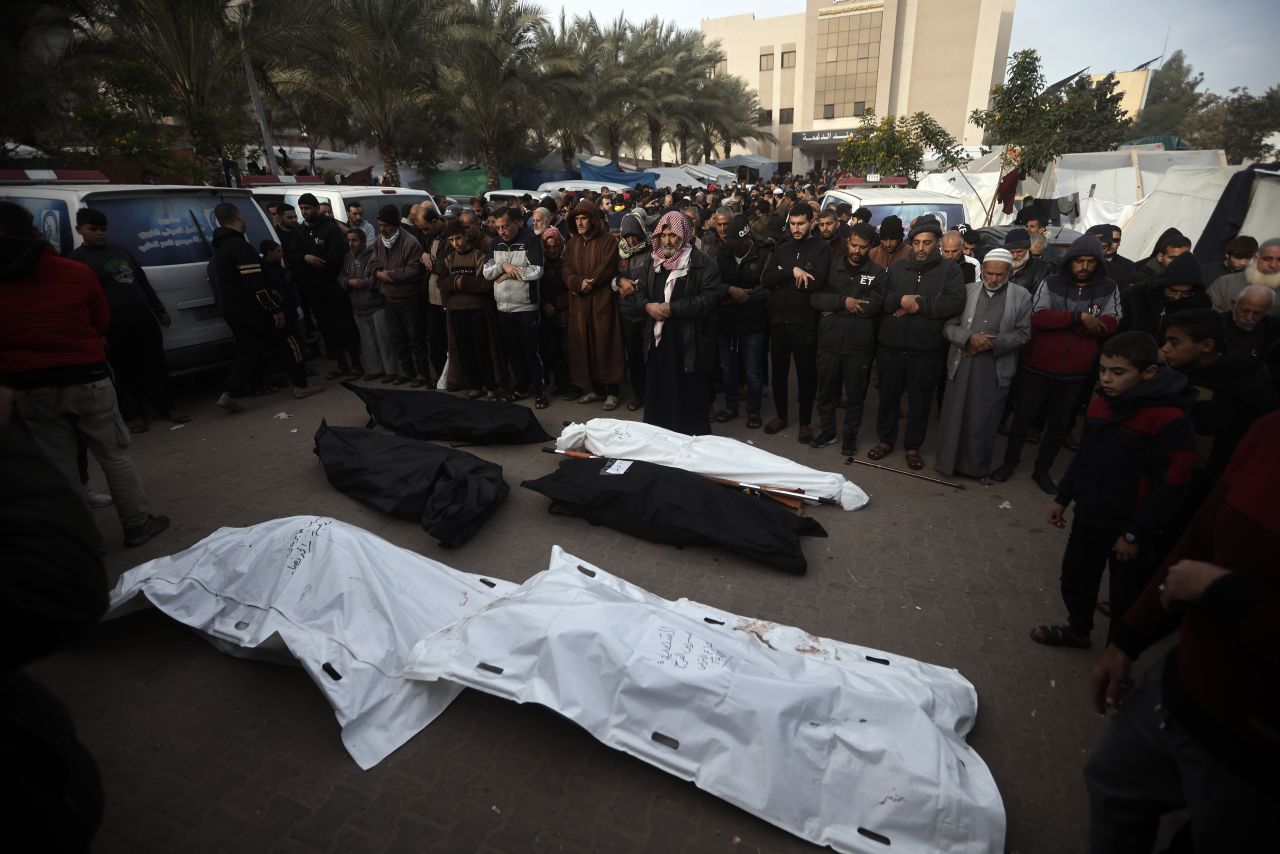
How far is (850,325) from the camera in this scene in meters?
5.37

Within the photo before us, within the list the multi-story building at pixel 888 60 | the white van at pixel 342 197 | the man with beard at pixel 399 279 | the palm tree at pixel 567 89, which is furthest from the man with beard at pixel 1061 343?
the multi-story building at pixel 888 60

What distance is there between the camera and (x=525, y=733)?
276cm

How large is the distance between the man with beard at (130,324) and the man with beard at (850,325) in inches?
244

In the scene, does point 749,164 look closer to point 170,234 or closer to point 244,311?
point 244,311

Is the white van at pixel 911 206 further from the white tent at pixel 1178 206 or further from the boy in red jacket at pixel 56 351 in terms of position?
the boy in red jacket at pixel 56 351

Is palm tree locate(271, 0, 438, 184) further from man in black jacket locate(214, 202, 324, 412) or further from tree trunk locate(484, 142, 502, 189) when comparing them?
man in black jacket locate(214, 202, 324, 412)

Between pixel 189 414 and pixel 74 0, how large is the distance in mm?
9562

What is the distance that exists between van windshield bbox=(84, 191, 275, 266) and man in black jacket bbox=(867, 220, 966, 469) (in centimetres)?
669

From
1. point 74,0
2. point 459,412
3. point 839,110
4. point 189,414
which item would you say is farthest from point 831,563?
point 839,110

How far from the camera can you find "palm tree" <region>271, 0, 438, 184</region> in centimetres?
1636

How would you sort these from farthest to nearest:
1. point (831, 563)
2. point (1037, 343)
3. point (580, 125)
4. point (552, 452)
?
point (580, 125) < point (552, 452) < point (1037, 343) < point (831, 563)

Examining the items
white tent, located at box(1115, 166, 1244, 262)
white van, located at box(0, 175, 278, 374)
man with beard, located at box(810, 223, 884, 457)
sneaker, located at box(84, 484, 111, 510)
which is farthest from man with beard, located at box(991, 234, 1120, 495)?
white van, located at box(0, 175, 278, 374)

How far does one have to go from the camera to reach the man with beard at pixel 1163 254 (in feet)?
17.8

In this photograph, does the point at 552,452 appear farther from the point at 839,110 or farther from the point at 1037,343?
the point at 839,110
